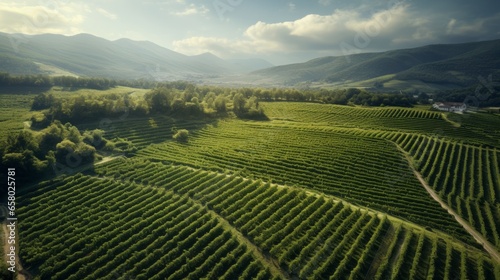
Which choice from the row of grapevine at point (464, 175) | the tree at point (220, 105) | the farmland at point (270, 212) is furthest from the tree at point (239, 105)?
the row of grapevine at point (464, 175)

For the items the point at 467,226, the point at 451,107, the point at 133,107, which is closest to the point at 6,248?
the point at 467,226

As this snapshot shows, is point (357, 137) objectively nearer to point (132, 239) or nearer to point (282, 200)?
point (282, 200)

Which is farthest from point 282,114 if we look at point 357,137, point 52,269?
point 52,269

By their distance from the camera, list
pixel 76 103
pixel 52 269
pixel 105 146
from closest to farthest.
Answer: pixel 52 269 → pixel 105 146 → pixel 76 103

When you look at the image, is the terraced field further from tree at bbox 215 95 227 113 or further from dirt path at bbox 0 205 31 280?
tree at bbox 215 95 227 113

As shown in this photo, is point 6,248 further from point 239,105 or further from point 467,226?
point 239,105
